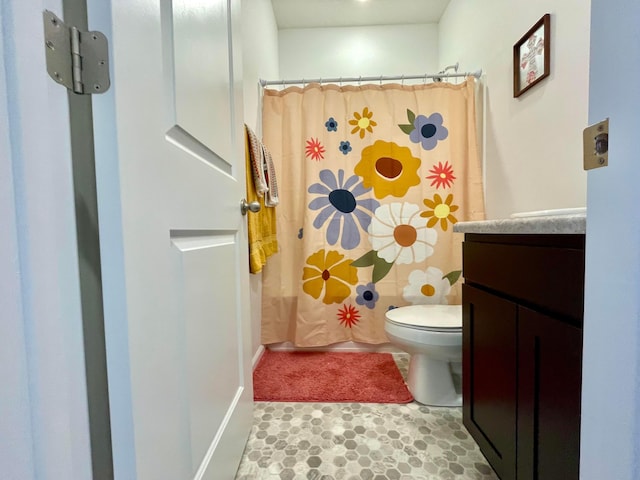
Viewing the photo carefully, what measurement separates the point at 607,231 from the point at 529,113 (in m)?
1.25

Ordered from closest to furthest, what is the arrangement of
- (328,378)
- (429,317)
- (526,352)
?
(526,352)
(429,317)
(328,378)

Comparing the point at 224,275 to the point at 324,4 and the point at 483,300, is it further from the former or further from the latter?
the point at 324,4

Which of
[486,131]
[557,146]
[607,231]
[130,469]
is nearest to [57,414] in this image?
[130,469]

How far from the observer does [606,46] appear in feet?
1.15

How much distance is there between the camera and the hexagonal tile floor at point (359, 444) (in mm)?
975

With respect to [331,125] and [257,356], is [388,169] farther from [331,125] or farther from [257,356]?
[257,356]

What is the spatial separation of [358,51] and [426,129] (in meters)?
1.17

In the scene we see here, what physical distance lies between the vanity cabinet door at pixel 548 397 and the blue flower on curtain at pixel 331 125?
4.92 feet

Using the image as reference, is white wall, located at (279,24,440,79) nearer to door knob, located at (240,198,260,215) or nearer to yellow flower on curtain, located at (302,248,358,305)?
yellow flower on curtain, located at (302,248,358,305)

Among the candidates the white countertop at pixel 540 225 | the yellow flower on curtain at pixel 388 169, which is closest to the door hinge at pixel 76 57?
the white countertop at pixel 540 225

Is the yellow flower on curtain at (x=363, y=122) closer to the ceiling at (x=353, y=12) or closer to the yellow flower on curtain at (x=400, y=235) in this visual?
Answer: the yellow flower on curtain at (x=400, y=235)

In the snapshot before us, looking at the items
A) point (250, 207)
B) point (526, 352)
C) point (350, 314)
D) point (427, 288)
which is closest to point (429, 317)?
point (427, 288)

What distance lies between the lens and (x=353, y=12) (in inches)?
90.5

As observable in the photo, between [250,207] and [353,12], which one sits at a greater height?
[353,12]
